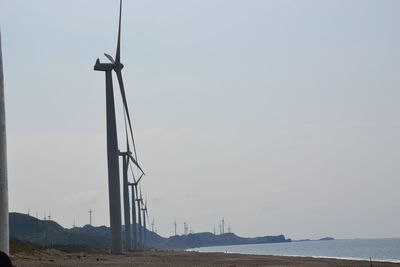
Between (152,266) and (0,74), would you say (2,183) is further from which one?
(152,266)

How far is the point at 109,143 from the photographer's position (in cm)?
7044

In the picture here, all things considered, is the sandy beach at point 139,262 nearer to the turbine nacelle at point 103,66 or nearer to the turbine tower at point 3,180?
the turbine nacelle at point 103,66

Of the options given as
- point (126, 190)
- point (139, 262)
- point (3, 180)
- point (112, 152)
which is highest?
point (126, 190)

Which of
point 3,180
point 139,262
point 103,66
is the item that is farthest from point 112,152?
point 3,180

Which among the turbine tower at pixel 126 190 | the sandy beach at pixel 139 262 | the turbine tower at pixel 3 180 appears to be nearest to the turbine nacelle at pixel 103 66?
the sandy beach at pixel 139 262

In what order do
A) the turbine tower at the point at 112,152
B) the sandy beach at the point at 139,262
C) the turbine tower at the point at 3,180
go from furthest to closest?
the turbine tower at the point at 112,152 → the sandy beach at the point at 139,262 → the turbine tower at the point at 3,180

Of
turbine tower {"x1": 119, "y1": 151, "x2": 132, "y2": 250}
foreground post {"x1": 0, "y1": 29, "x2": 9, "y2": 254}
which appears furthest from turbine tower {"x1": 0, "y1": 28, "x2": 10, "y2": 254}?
turbine tower {"x1": 119, "y1": 151, "x2": 132, "y2": 250}

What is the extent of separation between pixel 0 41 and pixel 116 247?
6717 cm

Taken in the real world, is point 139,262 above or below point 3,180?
below

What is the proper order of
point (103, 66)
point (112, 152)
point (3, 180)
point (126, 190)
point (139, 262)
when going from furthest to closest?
point (126, 190) < point (103, 66) < point (112, 152) < point (139, 262) < point (3, 180)

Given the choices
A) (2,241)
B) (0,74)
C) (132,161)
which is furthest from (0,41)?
(132,161)

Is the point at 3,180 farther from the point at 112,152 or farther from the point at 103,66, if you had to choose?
the point at 103,66

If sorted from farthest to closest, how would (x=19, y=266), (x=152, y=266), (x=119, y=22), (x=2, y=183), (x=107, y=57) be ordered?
(x=107, y=57) → (x=119, y=22) → (x=152, y=266) → (x=19, y=266) → (x=2, y=183)

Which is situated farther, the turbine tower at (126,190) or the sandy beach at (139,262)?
the turbine tower at (126,190)
